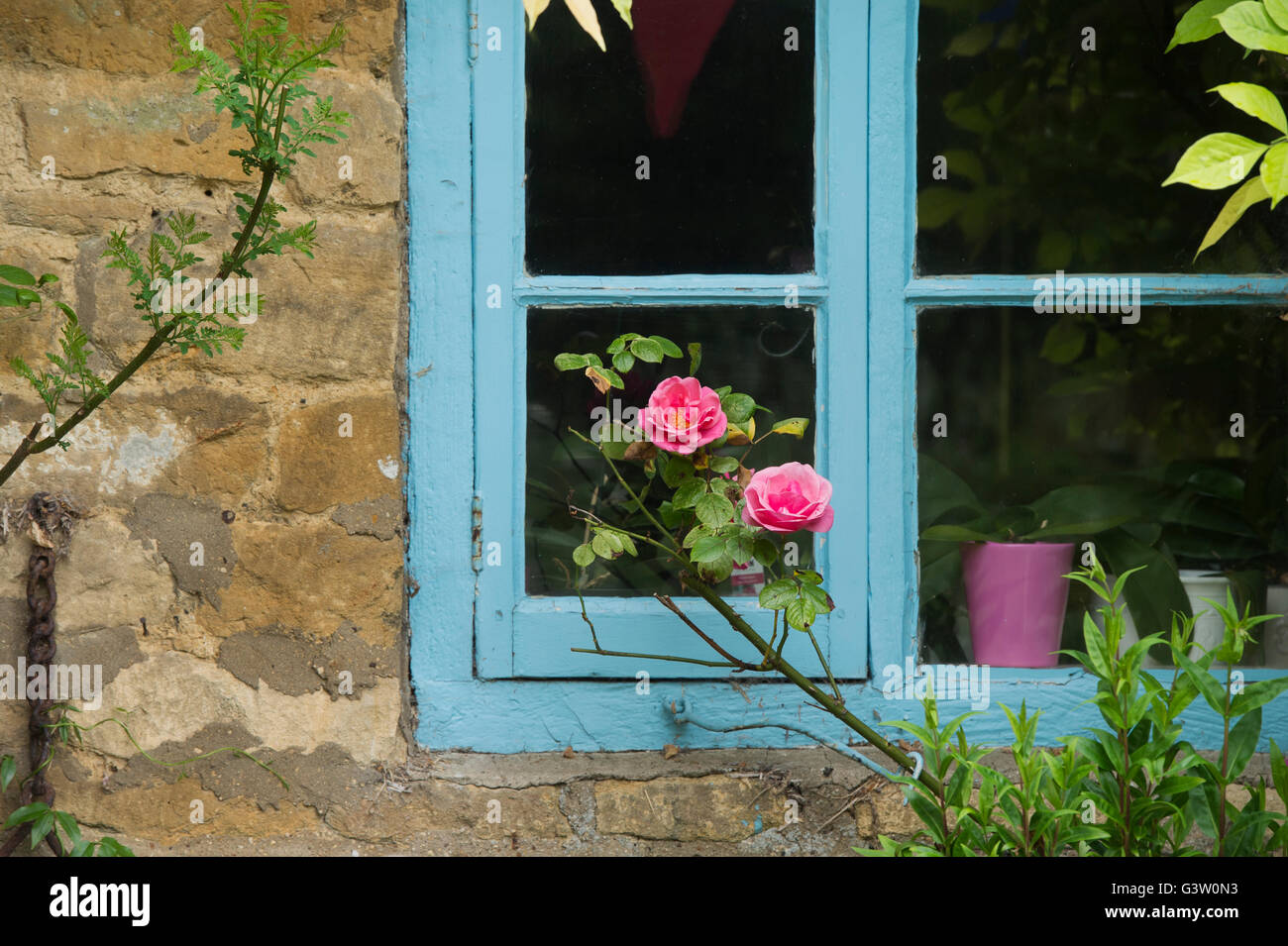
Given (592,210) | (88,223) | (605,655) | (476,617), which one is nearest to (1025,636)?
(605,655)

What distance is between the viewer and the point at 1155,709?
1232 millimetres

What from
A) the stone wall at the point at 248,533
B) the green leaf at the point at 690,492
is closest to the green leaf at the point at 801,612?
the green leaf at the point at 690,492

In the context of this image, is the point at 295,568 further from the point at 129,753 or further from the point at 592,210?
the point at 592,210

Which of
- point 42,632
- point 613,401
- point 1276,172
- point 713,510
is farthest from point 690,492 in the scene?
point 42,632

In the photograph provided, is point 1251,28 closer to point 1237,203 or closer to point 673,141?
point 1237,203

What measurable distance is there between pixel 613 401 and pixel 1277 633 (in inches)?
47.4

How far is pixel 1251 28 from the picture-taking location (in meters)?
1.23

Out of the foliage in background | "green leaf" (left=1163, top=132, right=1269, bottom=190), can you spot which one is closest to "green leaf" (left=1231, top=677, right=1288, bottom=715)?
the foliage in background

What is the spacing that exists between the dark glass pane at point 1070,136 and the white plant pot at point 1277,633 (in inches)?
22.2

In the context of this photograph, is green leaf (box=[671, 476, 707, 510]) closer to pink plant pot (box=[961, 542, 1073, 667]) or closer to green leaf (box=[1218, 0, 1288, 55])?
pink plant pot (box=[961, 542, 1073, 667])

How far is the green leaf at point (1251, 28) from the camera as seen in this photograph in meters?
1.22

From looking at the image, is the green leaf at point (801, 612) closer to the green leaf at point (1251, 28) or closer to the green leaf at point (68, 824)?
the green leaf at point (1251, 28)

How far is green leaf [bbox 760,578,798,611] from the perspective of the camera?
1371mm
